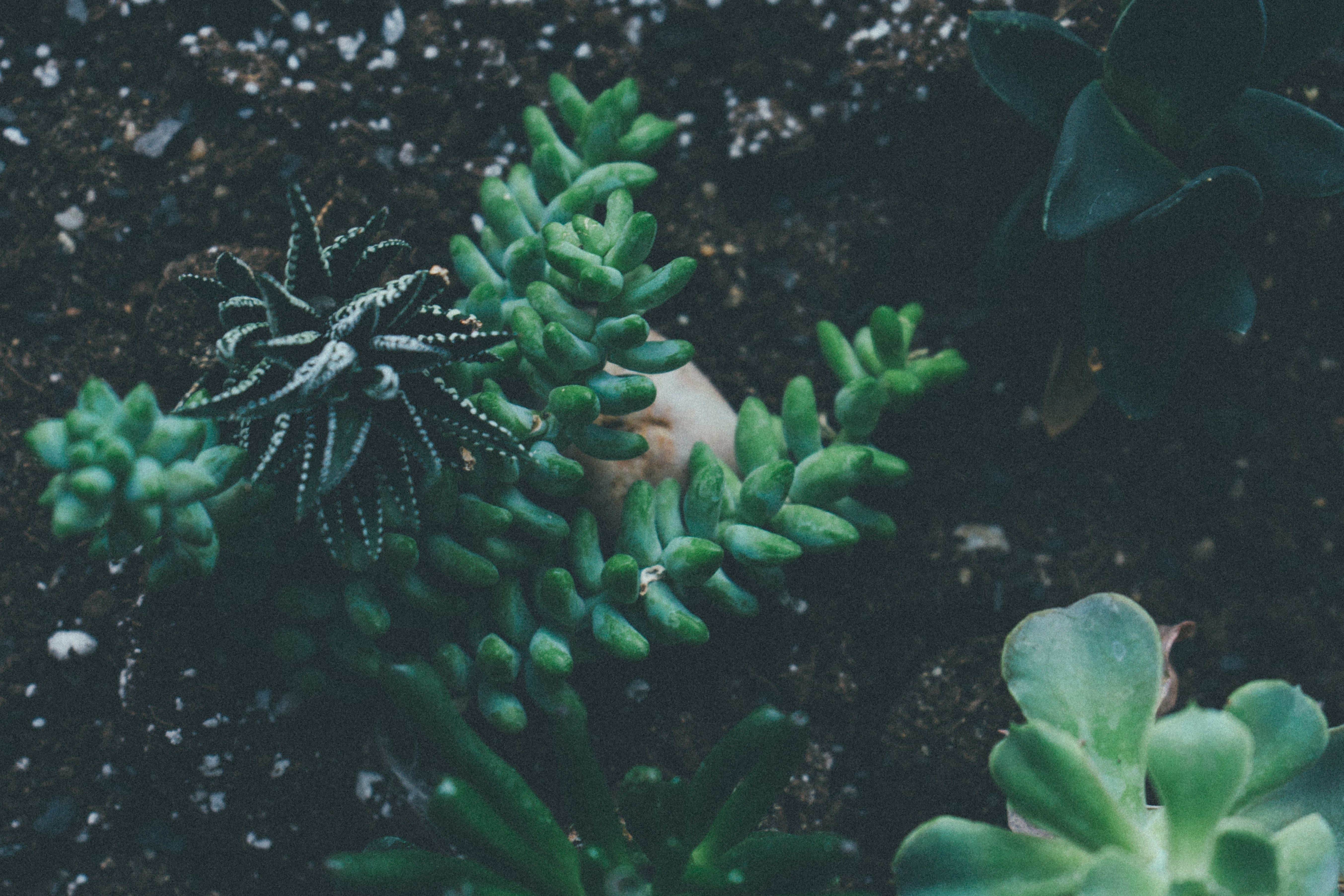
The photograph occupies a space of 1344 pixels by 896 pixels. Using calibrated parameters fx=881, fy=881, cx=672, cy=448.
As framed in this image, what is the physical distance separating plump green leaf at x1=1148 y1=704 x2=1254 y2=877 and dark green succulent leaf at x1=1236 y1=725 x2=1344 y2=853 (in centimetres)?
21

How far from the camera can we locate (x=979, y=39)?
124cm

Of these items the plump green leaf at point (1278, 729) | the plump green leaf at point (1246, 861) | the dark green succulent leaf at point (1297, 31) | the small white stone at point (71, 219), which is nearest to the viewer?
the plump green leaf at point (1246, 861)

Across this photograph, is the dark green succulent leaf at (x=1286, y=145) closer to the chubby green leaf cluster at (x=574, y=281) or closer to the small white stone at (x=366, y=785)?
the chubby green leaf cluster at (x=574, y=281)

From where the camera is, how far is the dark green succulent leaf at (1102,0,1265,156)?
1.12m

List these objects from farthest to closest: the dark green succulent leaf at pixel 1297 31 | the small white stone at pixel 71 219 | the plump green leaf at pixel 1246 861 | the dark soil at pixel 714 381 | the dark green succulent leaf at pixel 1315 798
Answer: the small white stone at pixel 71 219
the dark soil at pixel 714 381
the dark green succulent leaf at pixel 1297 31
the dark green succulent leaf at pixel 1315 798
the plump green leaf at pixel 1246 861

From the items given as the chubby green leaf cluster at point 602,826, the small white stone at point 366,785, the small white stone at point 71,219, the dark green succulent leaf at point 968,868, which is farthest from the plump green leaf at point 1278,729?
the small white stone at point 71,219

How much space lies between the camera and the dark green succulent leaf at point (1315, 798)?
1.06m

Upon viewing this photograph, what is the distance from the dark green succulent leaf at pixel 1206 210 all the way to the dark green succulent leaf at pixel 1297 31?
159 mm

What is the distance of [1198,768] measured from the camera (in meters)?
0.85

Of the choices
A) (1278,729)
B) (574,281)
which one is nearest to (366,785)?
(574,281)

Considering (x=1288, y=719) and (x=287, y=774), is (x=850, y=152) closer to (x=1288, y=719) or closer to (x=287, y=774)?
(x=1288, y=719)

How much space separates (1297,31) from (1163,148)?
21 centimetres

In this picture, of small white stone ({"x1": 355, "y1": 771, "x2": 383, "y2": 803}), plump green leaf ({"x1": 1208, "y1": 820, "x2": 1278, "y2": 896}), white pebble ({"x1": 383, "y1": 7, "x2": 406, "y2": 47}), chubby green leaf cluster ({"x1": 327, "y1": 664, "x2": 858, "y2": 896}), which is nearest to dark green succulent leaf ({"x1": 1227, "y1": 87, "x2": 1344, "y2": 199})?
plump green leaf ({"x1": 1208, "y1": 820, "x2": 1278, "y2": 896})

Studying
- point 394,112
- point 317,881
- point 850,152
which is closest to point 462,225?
point 394,112
